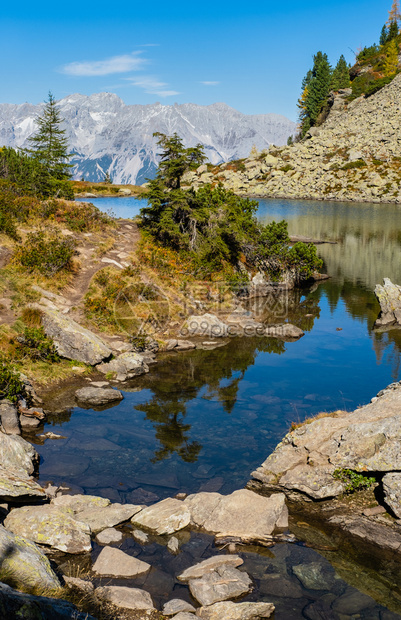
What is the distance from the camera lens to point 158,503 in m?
13.6

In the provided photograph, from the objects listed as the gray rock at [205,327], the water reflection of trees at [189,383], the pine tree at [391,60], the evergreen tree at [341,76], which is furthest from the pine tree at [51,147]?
the pine tree at [391,60]

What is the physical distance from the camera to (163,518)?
1283 centimetres

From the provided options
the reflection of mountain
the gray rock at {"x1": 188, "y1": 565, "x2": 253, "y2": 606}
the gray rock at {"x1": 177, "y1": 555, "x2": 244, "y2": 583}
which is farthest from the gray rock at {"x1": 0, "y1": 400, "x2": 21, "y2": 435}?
the reflection of mountain

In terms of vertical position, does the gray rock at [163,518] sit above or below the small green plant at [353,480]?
below

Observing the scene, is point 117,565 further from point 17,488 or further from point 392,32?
point 392,32

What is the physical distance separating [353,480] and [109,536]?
7.39 meters

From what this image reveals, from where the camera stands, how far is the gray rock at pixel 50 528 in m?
11.3

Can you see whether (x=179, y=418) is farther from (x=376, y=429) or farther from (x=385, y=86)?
(x=385, y=86)

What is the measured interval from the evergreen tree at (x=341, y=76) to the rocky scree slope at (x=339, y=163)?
9.02 metres

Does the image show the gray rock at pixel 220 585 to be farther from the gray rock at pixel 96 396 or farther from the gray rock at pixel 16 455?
the gray rock at pixel 96 396

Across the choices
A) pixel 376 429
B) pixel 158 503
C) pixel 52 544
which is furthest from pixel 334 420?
pixel 52 544

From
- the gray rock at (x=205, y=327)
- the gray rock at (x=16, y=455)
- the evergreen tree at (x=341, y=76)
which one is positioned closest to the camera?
the gray rock at (x=16, y=455)

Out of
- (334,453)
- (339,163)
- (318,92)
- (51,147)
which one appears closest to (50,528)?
(334,453)

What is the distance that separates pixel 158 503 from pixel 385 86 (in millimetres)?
182966
